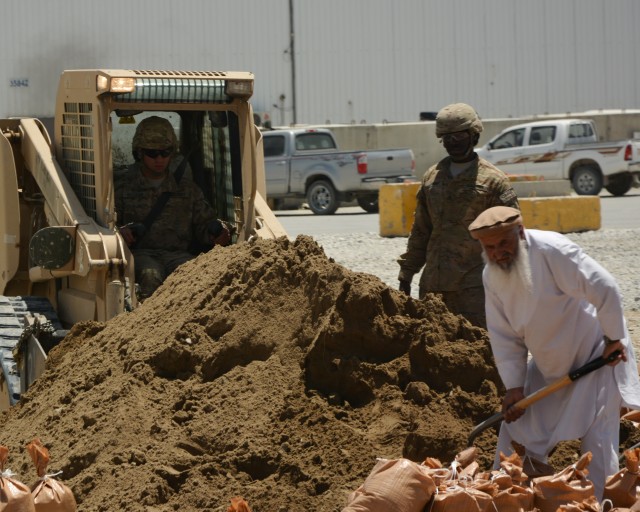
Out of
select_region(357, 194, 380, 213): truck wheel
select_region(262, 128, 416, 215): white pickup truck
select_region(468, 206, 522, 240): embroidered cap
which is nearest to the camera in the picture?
select_region(468, 206, 522, 240): embroidered cap

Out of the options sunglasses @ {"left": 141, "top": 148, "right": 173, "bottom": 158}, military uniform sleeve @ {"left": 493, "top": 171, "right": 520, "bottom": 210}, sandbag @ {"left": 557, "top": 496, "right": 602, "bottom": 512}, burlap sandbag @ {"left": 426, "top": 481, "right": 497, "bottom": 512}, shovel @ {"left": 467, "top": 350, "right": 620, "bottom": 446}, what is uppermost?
sunglasses @ {"left": 141, "top": 148, "right": 173, "bottom": 158}

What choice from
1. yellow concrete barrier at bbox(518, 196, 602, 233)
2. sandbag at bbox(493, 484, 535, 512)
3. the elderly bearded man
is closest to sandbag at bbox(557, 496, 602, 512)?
sandbag at bbox(493, 484, 535, 512)

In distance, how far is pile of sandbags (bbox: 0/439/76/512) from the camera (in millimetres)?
4637

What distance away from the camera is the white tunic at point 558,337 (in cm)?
485

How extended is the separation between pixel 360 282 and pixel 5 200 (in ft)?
10.8

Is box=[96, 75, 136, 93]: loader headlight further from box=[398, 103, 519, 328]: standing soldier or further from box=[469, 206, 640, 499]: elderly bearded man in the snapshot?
box=[469, 206, 640, 499]: elderly bearded man

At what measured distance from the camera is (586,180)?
83.0 feet

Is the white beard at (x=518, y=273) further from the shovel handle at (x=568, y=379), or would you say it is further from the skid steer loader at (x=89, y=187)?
the skid steer loader at (x=89, y=187)

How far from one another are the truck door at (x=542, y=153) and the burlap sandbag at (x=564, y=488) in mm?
21395

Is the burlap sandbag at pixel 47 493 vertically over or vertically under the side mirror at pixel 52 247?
under

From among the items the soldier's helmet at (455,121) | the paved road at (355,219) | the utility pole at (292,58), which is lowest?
the paved road at (355,219)

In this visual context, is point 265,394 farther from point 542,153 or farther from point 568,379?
point 542,153

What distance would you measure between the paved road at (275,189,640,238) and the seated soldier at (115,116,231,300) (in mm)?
10594

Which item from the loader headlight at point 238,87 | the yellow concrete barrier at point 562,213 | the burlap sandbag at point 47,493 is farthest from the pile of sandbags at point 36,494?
the yellow concrete barrier at point 562,213
